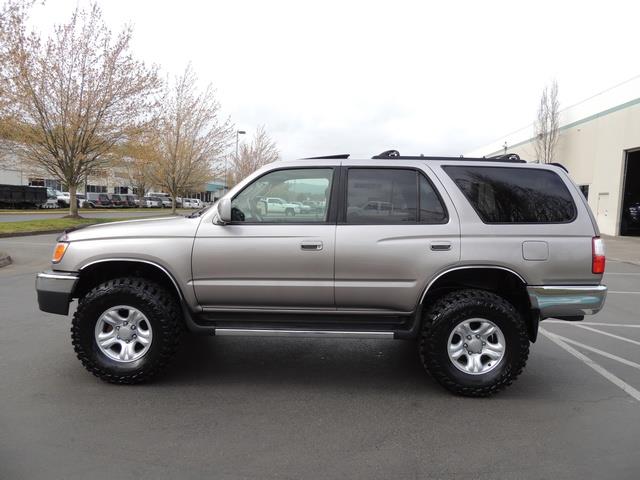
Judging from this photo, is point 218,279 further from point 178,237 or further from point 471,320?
point 471,320

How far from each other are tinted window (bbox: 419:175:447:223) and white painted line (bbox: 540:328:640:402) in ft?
7.29

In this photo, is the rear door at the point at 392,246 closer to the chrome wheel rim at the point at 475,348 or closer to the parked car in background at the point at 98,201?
the chrome wheel rim at the point at 475,348

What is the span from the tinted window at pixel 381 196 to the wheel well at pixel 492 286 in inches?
24.7

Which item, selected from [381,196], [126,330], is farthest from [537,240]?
[126,330]

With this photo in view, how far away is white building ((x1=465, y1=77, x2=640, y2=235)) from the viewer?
23.6 m

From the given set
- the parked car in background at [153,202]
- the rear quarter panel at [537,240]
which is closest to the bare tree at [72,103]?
the rear quarter panel at [537,240]

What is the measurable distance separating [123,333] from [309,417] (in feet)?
5.92

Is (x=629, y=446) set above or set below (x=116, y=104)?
below

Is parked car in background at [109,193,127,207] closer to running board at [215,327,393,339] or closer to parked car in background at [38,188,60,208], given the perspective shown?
parked car in background at [38,188,60,208]

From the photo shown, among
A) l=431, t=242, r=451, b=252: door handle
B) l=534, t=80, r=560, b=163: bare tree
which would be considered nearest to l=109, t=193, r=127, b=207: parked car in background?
l=534, t=80, r=560, b=163: bare tree

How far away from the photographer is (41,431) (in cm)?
326

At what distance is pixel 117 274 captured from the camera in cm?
438

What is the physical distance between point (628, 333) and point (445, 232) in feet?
12.8

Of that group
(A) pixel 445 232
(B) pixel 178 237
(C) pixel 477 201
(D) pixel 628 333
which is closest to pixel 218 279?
(B) pixel 178 237
